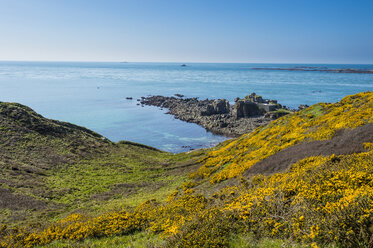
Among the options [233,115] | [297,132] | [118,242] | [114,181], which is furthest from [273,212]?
[233,115]

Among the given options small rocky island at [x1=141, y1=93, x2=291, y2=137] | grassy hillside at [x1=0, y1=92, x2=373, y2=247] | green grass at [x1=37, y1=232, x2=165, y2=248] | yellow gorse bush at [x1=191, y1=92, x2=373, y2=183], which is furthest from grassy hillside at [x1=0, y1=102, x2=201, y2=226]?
small rocky island at [x1=141, y1=93, x2=291, y2=137]

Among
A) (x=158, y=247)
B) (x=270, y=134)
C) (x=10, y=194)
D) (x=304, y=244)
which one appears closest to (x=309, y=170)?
(x=304, y=244)

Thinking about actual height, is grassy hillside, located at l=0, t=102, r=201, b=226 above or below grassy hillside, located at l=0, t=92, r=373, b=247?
below

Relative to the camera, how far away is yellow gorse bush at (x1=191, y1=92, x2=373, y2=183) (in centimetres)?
2309

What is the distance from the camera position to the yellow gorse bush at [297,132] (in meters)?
23.1

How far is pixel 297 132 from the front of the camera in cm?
2814

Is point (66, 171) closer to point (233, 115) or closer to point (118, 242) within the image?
point (118, 242)

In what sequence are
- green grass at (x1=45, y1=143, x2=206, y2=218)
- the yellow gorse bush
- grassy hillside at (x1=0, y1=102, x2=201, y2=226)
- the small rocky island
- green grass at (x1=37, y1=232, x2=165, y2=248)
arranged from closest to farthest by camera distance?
green grass at (x1=37, y1=232, x2=165, y2=248) → the yellow gorse bush → grassy hillside at (x1=0, y1=102, x2=201, y2=226) → green grass at (x1=45, y1=143, x2=206, y2=218) → the small rocky island

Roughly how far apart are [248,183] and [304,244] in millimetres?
8847

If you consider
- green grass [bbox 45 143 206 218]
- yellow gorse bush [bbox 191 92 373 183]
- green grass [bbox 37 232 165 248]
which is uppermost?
yellow gorse bush [bbox 191 92 373 183]

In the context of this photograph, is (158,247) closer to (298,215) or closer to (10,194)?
(298,215)

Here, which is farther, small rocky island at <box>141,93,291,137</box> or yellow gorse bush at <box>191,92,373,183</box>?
small rocky island at <box>141,93,291,137</box>

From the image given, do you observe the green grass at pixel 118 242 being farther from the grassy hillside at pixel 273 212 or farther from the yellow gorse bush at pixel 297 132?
the yellow gorse bush at pixel 297 132

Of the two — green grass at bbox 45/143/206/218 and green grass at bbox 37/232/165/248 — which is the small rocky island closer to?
green grass at bbox 45/143/206/218
